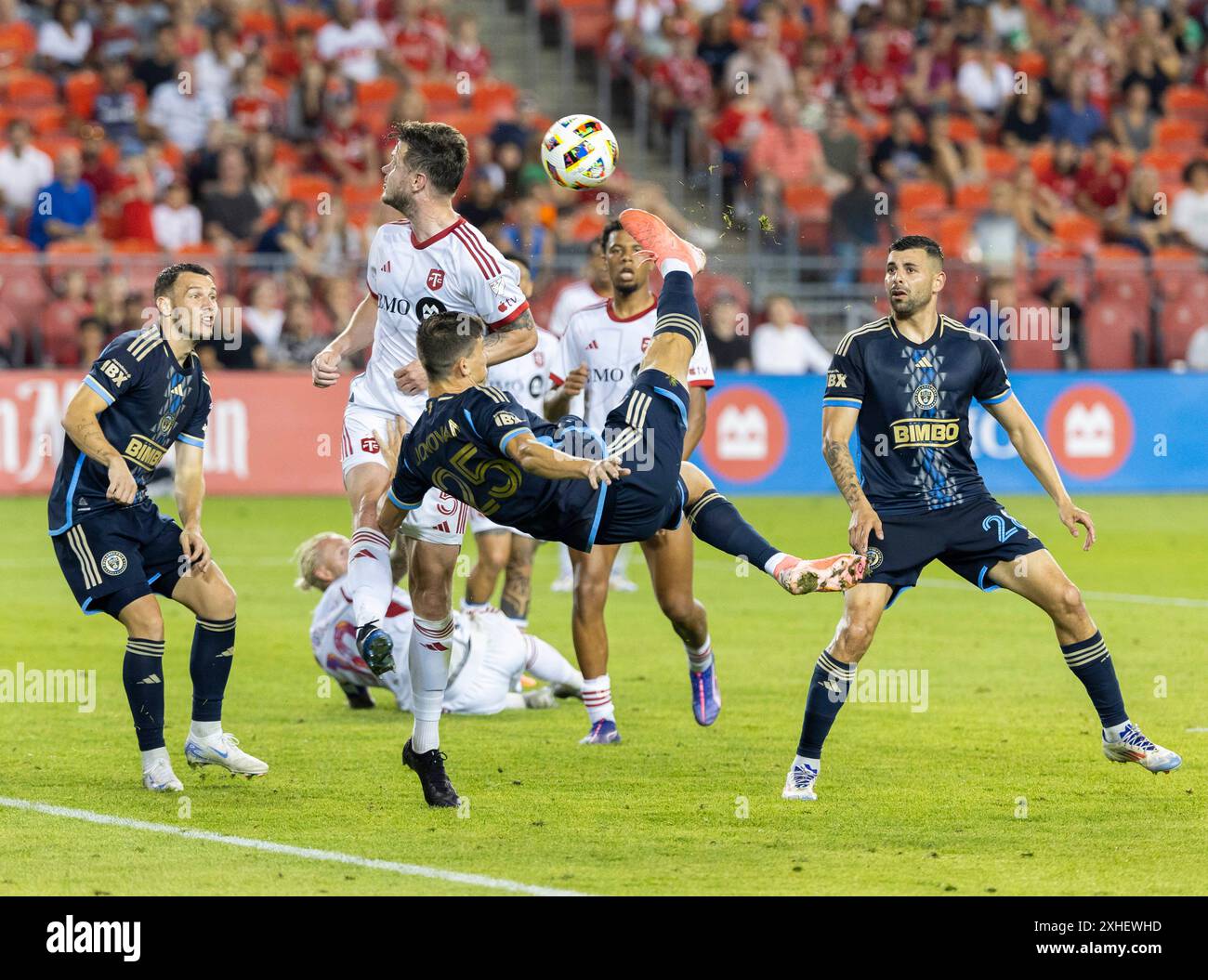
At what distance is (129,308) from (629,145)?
366 inches

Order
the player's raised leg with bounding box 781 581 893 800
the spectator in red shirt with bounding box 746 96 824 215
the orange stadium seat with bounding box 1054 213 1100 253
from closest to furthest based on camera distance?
the player's raised leg with bounding box 781 581 893 800, the spectator in red shirt with bounding box 746 96 824 215, the orange stadium seat with bounding box 1054 213 1100 253

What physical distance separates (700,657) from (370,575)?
8.13ft

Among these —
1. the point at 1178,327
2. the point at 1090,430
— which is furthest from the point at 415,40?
the point at 1178,327

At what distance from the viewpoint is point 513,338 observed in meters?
8.46

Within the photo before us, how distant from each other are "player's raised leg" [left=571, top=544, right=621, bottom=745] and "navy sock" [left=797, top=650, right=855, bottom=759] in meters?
1.60

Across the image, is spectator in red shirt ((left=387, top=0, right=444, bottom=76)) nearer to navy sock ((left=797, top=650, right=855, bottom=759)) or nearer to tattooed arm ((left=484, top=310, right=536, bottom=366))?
tattooed arm ((left=484, top=310, right=536, bottom=366))

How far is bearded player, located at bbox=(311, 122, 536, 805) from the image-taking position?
309 inches

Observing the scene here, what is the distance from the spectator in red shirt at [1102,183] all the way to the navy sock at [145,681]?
66.6ft

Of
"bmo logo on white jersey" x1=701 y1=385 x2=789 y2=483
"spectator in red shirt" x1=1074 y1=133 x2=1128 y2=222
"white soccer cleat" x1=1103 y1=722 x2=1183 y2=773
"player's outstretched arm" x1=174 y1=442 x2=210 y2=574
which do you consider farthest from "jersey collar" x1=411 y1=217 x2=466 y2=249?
"spectator in red shirt" x1=1074 y1=133 x2=1128 y2=222

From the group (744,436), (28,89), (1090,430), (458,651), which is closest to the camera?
(458,651)

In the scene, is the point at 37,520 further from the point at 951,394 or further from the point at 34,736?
the point at 951,394

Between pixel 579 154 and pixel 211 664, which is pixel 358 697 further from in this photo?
pixel 579 154

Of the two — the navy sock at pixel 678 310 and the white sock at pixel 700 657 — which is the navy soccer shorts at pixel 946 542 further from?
the white sock at pixel 700 657
